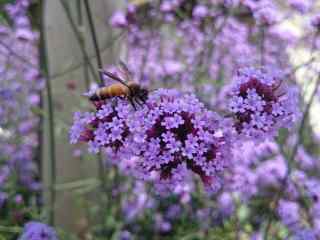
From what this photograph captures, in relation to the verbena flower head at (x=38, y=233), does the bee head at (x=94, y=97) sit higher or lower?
higher

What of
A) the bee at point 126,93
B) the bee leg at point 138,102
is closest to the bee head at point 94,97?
the bee at point 126,93

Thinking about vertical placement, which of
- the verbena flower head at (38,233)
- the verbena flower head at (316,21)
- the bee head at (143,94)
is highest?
the verbena flower head at (316,21)

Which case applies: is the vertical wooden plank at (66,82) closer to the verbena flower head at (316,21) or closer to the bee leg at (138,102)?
the verbena flower head at (316,21)

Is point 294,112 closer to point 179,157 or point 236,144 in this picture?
point 236,144

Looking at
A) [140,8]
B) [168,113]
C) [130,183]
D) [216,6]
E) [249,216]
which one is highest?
[140,8]

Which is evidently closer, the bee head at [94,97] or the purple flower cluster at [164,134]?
the purple flower cluster at [164,134]

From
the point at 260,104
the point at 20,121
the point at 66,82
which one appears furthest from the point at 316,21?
the point at 20,121

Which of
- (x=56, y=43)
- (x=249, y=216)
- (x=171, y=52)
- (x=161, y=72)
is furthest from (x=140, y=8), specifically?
(x=249, y=216)

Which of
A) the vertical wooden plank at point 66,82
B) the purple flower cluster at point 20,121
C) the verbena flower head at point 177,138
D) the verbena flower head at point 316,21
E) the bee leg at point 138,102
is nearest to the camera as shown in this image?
the verbena flower head at point 177,138

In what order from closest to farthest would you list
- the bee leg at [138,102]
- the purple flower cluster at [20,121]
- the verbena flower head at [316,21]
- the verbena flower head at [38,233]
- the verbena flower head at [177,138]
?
the verbena flower head at [177,138] < the bee leg at [138,102] < the verbena flower head at [38,233] < the verbena flower head at [316,21] < the purple flower cluster at [20,121]
